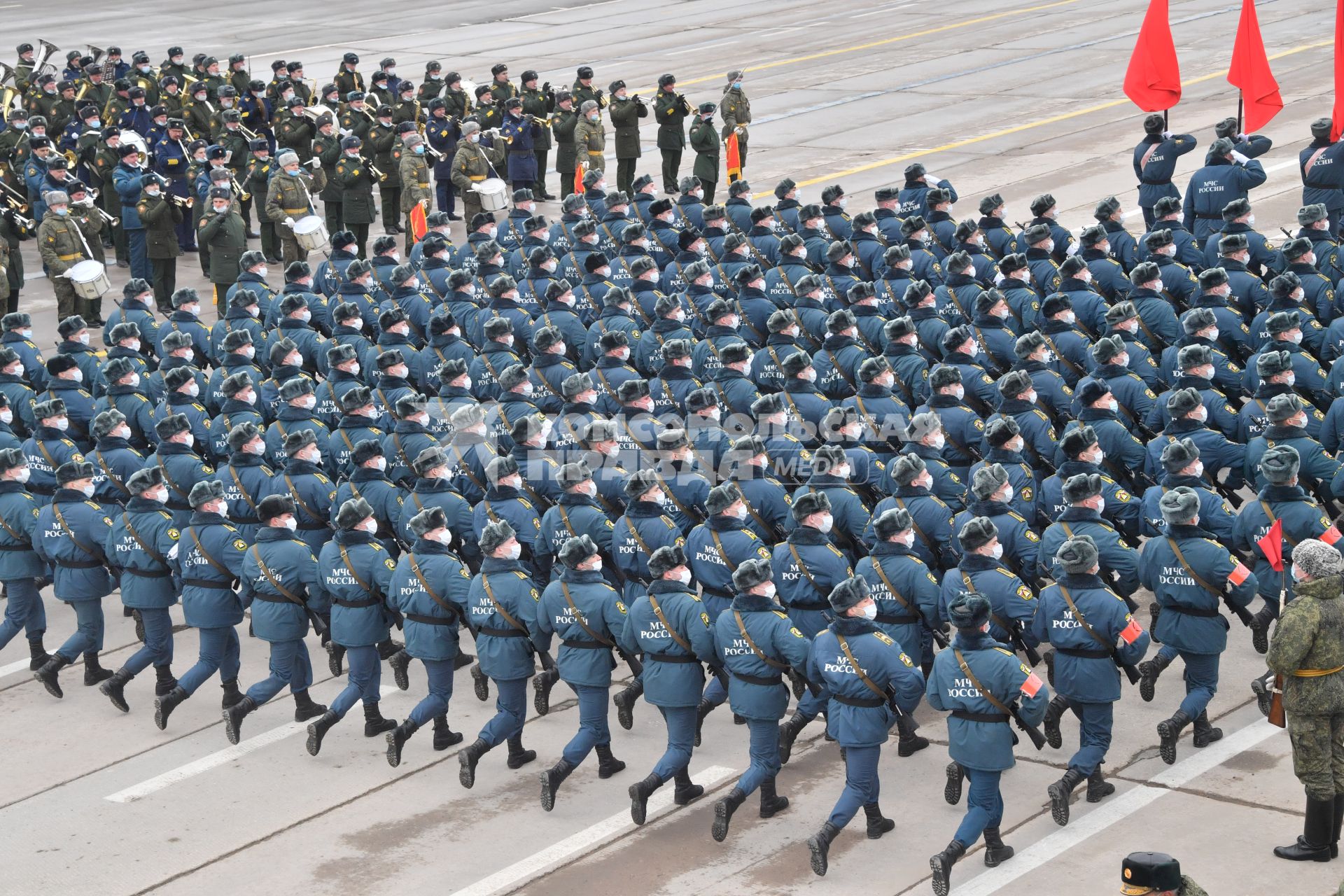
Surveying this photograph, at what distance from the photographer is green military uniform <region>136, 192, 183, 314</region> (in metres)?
23.4

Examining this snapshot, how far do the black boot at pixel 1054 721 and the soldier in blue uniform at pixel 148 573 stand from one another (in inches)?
253

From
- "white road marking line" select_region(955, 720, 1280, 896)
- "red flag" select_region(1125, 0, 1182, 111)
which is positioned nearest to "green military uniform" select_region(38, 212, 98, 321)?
"red flag" select_region(1125, 0, 1182, 111)

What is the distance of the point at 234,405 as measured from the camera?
15.8 meters

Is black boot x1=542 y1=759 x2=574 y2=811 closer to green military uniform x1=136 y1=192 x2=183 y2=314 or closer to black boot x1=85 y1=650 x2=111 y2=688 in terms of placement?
black boot x1=85 y1=650 x2=111 y2=688

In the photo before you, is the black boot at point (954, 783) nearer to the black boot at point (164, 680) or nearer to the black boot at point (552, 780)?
the black boot at point (552, 780)

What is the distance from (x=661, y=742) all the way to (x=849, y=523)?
2145mm

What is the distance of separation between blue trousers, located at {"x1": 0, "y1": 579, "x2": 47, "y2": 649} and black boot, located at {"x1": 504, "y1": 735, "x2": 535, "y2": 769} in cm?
439

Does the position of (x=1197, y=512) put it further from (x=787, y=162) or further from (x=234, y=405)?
(x=787, y=162)

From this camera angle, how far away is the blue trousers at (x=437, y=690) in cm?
1216

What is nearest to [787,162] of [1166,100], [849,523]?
[1166,100]

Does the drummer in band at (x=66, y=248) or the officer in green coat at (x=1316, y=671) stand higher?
the drummer in band at (x=66, y=248)

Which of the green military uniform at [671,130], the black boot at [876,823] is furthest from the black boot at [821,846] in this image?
the green military uniform at [671,130]

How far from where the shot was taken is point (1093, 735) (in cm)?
1091

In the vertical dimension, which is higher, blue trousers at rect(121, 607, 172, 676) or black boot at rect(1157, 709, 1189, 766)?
blue trousers at rect(121, 607, 172, 676)
